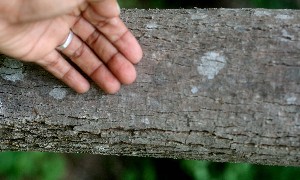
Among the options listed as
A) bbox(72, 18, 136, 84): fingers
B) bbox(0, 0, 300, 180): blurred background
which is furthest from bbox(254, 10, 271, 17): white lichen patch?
bbox(0, 0, 300, 180): blurred background

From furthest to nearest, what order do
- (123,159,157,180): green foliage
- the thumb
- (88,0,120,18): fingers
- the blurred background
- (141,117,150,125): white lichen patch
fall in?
(123,159,157,180): green foliage
the blurred background
(141,117,150,125): white lichen patch
(88,0,120,18): fingers
the thumb

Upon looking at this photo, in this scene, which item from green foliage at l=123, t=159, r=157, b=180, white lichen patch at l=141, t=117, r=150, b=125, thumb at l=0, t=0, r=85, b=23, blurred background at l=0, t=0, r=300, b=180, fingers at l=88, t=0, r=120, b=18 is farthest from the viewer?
green foliage at l=123, t=159, r=157, b=180

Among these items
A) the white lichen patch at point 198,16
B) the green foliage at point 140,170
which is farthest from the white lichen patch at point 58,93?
the green foliage at point 140,170

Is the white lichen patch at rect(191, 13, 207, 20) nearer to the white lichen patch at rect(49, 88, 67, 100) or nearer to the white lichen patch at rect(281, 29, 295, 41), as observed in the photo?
the white lichen patch at rect(281, 29, 295, 41)

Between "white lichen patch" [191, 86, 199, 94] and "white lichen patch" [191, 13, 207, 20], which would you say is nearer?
"white lichen patch" [191, 86, 199, 94]

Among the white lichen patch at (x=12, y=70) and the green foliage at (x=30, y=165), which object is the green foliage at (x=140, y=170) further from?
the white lichen patch at (x=12, y=70)

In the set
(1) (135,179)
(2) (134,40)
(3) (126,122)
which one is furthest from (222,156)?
(1) (135,179)

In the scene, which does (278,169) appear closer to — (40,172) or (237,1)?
(237,1)

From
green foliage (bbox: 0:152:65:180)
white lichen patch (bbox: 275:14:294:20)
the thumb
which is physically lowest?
green foliage (bbox: 0:152:65:180)
